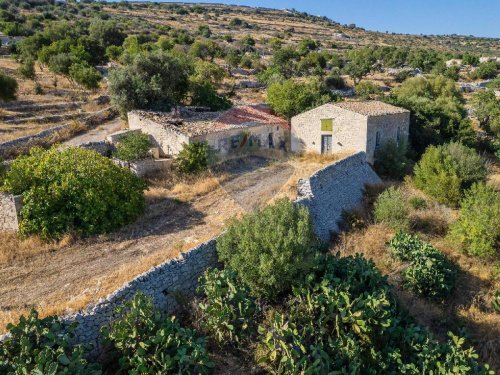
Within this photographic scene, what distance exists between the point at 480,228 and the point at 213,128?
1312cm

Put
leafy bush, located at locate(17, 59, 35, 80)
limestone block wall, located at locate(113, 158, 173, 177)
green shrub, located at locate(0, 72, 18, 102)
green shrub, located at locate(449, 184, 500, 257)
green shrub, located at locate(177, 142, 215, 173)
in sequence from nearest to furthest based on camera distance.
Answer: green shrub, located at locate(449, 184, 500, 257) < limestone block wall, located at locate(113, 158, 173, 177) < green shrub, located at locate(177, 142, 215, 173) < green shrub, located at locate(0, 72, 18, 102) < leafy bush, located at locate(17, 59, 35, 80)

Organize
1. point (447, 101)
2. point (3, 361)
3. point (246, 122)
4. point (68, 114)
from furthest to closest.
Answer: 1. point (447, 101)
2. point (68, 114)
3. point (246, 122)
4. point (3, 361)

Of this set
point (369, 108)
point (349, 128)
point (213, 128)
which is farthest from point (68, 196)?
point (369, 108)

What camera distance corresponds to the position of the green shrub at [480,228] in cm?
1412

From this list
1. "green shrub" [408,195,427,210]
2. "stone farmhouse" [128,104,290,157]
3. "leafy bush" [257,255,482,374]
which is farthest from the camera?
"stone farmhouse" [128,104,290,157]

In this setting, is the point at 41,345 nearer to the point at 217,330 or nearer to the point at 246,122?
the point at 217,330

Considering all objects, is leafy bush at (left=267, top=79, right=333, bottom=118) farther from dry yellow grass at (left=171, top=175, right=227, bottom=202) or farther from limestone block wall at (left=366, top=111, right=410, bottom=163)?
dry yellow grass at (left=171, top=175, right=227, bottom=202)

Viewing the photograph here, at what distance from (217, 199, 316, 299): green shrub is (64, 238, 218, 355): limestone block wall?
54cm

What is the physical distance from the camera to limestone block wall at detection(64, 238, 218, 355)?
25.7 ft

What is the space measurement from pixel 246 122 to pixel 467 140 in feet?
50.3

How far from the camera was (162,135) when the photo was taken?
21406 millimetres

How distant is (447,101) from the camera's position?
33.1 m

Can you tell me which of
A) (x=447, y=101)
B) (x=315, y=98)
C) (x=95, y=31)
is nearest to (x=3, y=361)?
(x=315, y=98)

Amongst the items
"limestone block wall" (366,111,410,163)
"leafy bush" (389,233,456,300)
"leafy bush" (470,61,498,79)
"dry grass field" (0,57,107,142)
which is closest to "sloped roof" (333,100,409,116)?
"limestone block wall" (366,111,410,163)
